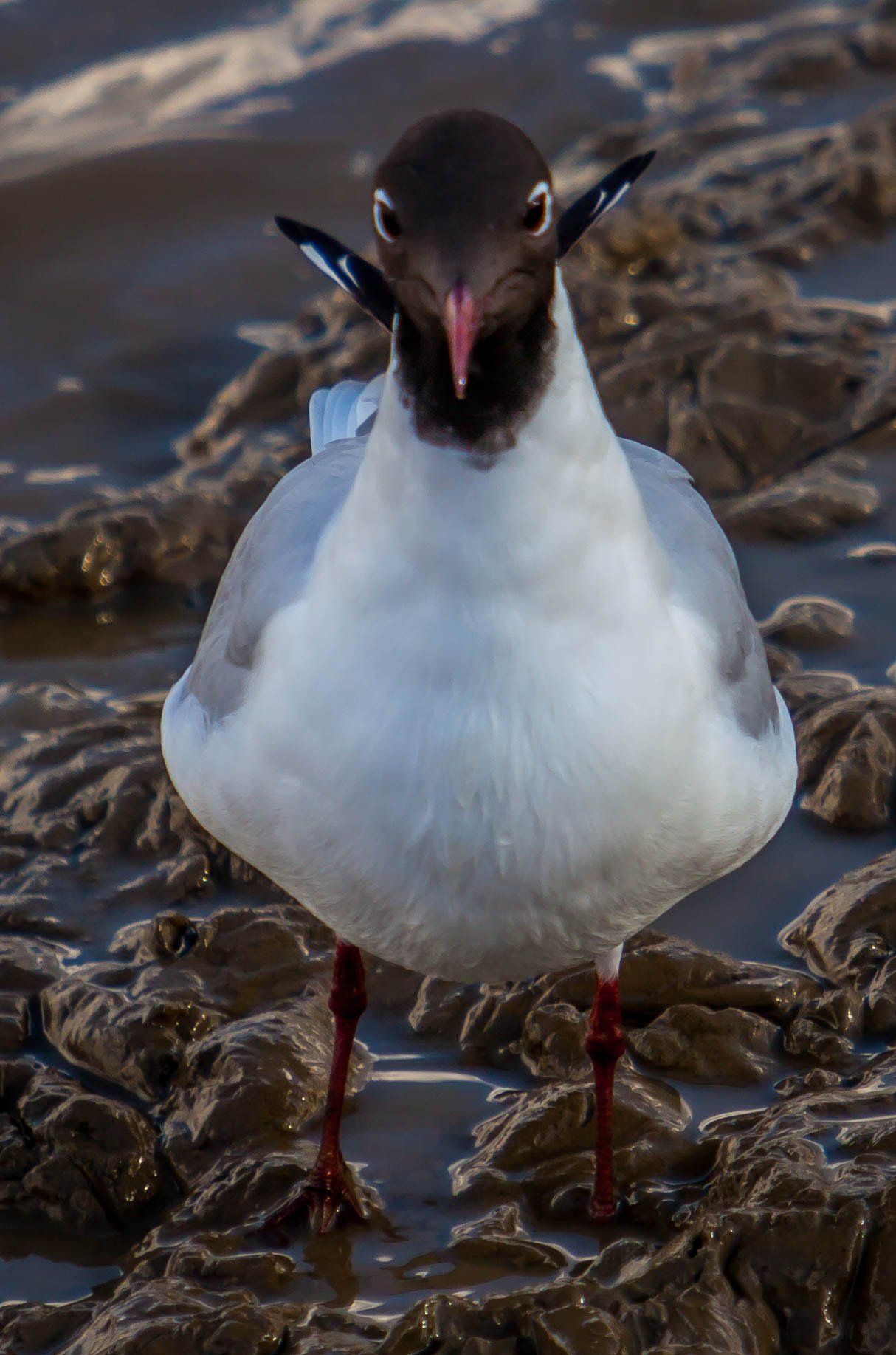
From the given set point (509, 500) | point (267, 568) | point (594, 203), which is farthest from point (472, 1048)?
point (594, 203)

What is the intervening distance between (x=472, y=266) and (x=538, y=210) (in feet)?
0.66

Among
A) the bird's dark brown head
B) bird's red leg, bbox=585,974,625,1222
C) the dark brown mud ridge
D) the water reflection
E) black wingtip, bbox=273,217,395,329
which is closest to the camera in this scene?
the bird's dark brown head

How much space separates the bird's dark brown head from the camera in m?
2.68

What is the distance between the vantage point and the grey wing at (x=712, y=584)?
3395 mm

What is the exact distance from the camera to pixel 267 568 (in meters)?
3.54

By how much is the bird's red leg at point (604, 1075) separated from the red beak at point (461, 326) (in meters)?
1.73

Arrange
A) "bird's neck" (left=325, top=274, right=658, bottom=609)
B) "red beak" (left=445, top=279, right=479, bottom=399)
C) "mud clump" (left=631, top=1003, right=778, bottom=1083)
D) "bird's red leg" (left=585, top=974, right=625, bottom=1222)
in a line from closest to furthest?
"red beak" (left=445, top=279, right=479, bottom=399)
"bird's neck" (left=325, top=274, right=658, bottom=609)
"bird's red leg" (left=585, top=974, right=625, bottom=1222)
"mud clump" (left=631, top=1003, right=778, bottom=1083)

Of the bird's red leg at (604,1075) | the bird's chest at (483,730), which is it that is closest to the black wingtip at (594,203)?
the bird's chest at (483,730)

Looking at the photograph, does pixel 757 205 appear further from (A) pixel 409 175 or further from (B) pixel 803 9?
(A) pixel 409 175

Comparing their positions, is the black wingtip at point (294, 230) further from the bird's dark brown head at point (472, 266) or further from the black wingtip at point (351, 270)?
the bird's dark brown head at point (472, 266)

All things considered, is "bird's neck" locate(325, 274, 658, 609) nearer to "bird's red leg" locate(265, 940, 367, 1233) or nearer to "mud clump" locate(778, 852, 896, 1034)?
"bird's red leg" locate(265, 940, 367, 1233)

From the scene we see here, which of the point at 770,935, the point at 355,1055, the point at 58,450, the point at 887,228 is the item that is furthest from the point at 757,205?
the point at 355,1055

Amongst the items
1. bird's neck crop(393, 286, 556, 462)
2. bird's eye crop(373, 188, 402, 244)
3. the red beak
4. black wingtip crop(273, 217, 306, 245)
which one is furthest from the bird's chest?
black wingtip crop(273, 217, 306, 245)

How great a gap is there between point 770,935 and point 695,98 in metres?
5.59
